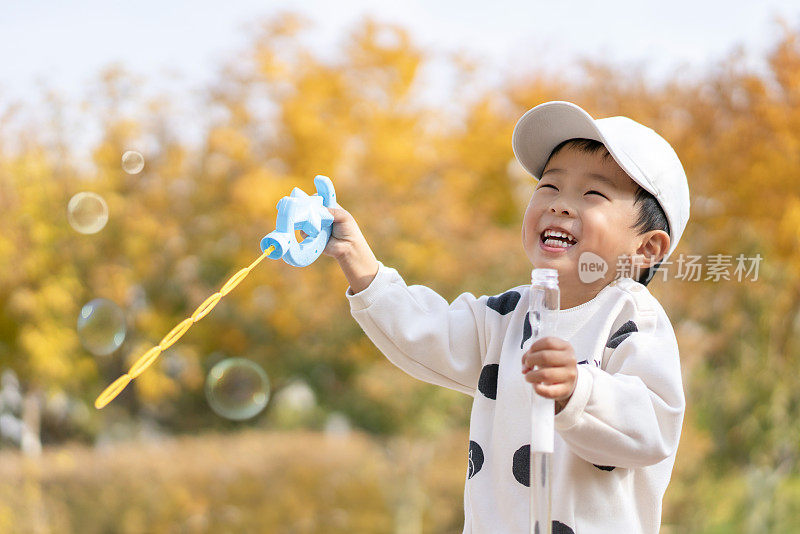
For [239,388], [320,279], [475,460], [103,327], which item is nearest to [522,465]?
[475,460]

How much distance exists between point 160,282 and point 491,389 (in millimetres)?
11107

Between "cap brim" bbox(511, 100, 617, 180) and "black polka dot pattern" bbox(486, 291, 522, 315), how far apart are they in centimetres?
24

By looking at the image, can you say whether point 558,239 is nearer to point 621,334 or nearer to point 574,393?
point 621,334

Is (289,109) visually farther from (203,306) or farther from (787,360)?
(203,306)

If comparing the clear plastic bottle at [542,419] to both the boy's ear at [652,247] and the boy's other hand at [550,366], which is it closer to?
the boy's other hand at [550,366]

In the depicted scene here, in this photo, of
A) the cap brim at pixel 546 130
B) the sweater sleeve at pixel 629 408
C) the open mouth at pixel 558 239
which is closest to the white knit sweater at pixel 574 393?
the sweater sleeve at pixel 629 408

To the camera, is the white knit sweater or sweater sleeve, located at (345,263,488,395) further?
sweater sleeve, located at (345,263,488,395)

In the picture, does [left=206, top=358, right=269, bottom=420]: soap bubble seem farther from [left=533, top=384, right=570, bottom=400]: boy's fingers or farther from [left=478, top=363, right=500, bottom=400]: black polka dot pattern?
[left=533, top=384, right=570, bottom=400]: boy's fingers

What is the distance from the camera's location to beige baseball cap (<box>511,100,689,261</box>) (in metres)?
1.55

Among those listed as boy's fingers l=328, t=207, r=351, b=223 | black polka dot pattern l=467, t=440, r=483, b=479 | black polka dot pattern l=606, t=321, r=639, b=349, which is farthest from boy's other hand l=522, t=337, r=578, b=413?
boy's fingers l=328, t=207, r=351, b=223

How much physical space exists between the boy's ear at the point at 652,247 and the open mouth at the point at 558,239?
0.46 ft

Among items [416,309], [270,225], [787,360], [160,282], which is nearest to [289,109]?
[270,225]

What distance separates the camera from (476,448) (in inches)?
62.7

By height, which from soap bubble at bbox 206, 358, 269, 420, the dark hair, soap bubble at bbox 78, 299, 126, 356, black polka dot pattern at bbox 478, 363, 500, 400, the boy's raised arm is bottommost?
black polka dot pattern at bbox 478, 363, 500, 400
